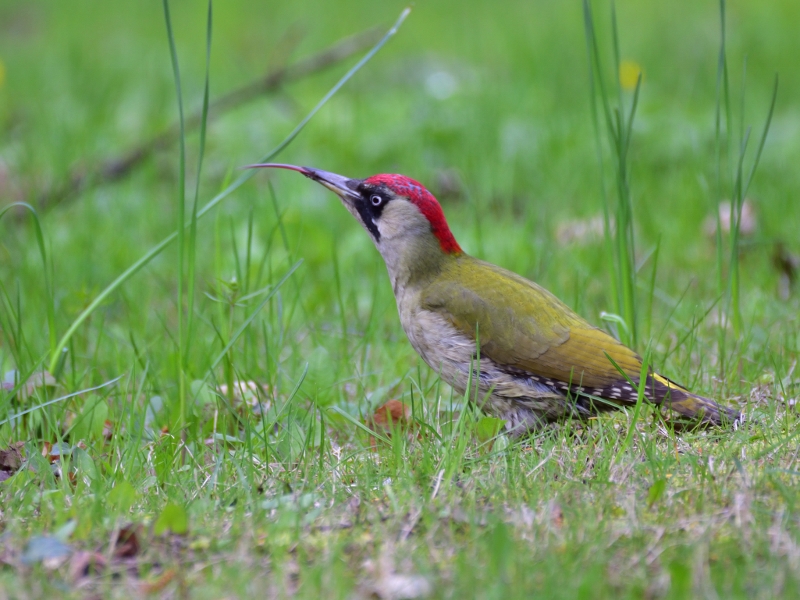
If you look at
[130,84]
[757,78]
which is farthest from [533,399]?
[130,84]

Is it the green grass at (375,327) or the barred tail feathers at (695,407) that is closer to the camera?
the green grass at (375,327)

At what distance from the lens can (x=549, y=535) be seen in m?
2.16

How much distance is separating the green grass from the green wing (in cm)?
21

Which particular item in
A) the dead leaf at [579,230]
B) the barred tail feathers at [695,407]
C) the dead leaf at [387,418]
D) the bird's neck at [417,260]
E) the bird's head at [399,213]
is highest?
the bird's head at [399,213]

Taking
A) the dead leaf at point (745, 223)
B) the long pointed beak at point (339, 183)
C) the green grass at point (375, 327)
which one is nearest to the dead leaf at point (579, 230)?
the green grass at point (375, 327)

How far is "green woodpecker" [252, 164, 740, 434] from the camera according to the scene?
3139 mm

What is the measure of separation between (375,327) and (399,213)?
1.68 ft

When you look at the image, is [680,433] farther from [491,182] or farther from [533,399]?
[491,182]

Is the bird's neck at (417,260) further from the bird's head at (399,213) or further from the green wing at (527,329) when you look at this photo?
the green wing at (527,329)

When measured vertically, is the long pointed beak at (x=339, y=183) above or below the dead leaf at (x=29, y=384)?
above

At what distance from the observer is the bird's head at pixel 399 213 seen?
368cm

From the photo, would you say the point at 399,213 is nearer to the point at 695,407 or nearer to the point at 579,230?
the point at 695,407

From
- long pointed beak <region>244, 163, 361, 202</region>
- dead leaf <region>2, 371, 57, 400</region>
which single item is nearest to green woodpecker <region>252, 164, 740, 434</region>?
long pointed beak <region>244, 163, 361, 202</region>

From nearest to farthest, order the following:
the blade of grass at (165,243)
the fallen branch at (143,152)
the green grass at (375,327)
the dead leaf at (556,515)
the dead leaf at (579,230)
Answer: the green grass at (375,327) < the dead leaf at (556,515) < the blade of grass at (165,243) < the dead leaf at (579,230) < the fallen branch at (143,152)
